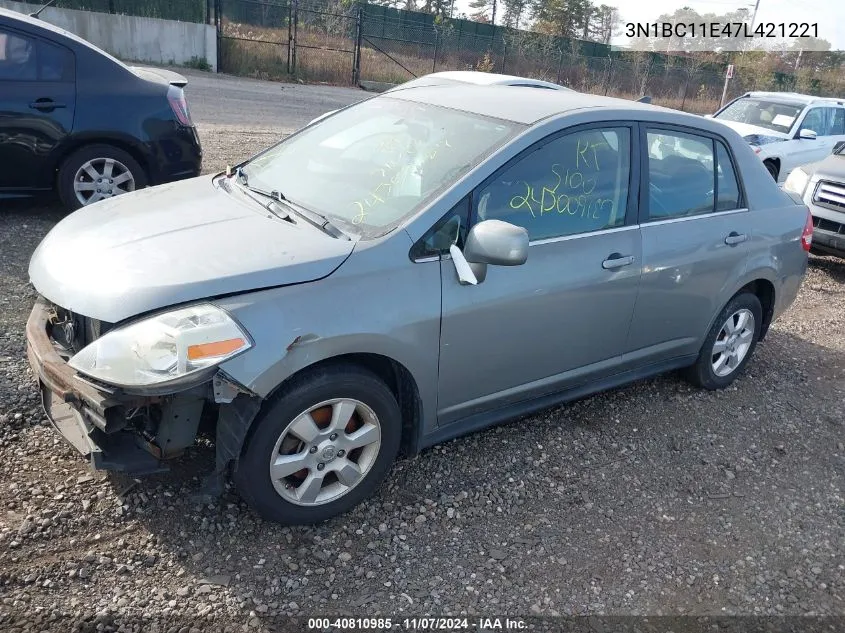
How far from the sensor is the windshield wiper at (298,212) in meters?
2.98

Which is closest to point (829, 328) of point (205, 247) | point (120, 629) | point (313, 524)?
point (313, 524)

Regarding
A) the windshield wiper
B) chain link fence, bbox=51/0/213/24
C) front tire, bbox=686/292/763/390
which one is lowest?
front tire, bbox=686/292/763/390

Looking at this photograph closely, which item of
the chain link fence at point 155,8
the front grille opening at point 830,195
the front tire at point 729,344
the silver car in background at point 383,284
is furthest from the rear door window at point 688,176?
the chain link fence at point 155,8

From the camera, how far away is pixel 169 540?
2.79 meters

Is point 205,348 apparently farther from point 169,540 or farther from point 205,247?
point 169,540

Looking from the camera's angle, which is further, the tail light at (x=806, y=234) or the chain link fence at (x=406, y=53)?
the chain link fence at (x=406, y=53)

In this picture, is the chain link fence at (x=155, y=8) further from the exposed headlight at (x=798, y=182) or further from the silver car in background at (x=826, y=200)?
the silver car in background at (x=826, y=200)

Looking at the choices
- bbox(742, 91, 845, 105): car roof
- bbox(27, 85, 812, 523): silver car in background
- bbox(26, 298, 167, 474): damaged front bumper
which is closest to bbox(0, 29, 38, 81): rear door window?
bbox(27, 85, 812, 523): silver car in background

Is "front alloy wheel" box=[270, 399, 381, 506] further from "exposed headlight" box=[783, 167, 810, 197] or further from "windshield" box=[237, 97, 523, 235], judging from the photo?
"exposed headlight" box=[783, 167, 810, 197]

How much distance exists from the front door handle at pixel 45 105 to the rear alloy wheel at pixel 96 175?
0.38 m

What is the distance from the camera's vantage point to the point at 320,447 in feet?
9.27

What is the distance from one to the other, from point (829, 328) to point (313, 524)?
5312 mm

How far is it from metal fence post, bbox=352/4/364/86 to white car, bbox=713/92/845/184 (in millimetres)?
14806

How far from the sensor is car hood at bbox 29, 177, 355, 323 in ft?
8.43
